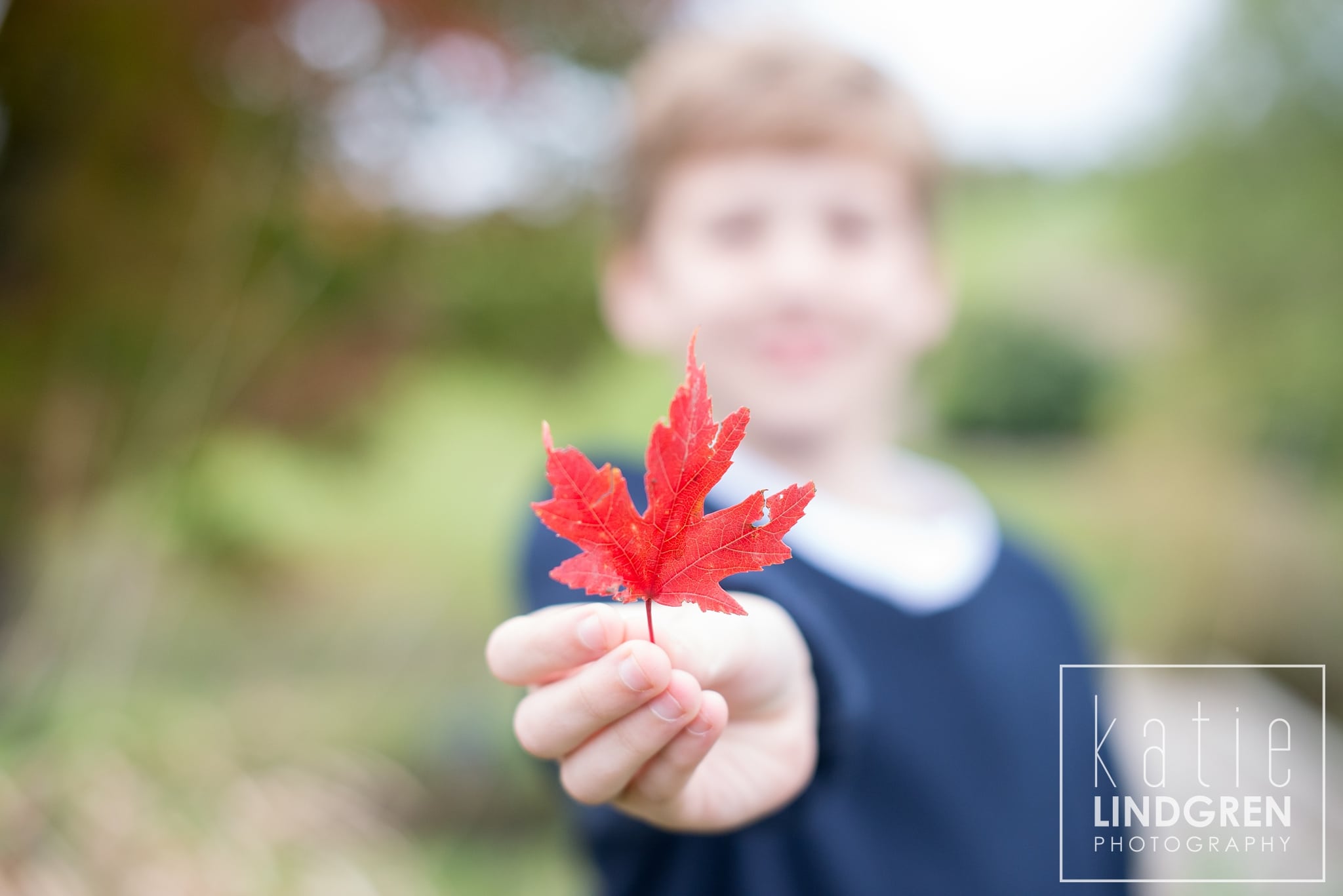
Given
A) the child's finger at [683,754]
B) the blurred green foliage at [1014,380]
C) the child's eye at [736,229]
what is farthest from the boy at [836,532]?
the blurred green foliage at [1014,380]

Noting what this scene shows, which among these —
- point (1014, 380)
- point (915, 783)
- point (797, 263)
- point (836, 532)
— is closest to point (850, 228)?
point (797, 263)

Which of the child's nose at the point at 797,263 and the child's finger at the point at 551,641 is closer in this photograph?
the child's finger at the point at 551,641

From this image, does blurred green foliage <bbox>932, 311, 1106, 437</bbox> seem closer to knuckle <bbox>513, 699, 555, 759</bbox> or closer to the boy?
the boy

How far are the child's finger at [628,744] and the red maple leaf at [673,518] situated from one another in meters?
0.03

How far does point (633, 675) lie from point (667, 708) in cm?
2

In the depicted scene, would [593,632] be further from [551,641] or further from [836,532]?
[836,532]

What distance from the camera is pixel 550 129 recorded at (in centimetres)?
138

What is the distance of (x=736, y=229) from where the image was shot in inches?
28.0

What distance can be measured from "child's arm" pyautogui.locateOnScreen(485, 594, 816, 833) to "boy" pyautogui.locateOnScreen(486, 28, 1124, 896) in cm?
3

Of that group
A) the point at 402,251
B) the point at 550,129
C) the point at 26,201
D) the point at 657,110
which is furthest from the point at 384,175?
the point at 657,110

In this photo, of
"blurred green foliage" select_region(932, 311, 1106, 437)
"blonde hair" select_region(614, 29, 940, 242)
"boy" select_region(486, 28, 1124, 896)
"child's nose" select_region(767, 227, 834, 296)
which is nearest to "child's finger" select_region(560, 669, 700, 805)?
"boy" select_region(486, 28, 1124, 896)

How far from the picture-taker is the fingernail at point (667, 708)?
1.00 ft

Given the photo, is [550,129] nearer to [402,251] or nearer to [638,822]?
[402,251]

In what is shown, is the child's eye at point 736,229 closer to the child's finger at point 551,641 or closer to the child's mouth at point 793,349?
the child's mouth at point 793,349
